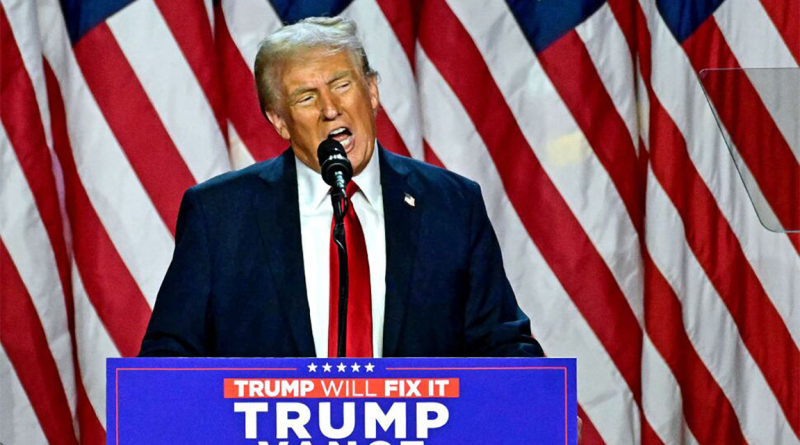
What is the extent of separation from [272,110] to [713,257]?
5.35 feet

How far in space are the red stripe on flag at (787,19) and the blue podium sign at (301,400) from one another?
2212 millimetres

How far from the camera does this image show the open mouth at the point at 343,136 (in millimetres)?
2238

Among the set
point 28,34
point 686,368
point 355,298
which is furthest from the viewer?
point 686,368

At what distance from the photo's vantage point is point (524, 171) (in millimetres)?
3406

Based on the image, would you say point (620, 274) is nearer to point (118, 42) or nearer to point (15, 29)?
point (118, 42)

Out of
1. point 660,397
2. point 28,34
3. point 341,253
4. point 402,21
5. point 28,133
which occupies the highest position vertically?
point 402,21

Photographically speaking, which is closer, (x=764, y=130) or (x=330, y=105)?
(x=330, y=105)

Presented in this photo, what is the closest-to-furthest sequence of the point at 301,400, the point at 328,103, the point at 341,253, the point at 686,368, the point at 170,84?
the point at 301,400
the point at 341,253
the point at 328,103
the point at 170,84
the point at 686,368

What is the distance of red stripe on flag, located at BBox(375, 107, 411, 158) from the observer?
3.30 meters

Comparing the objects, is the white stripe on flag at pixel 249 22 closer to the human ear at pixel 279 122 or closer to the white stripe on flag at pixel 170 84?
the white stripe on flag at pixel 170 84

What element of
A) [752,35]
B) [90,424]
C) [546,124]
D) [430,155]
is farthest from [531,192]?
[90,424]

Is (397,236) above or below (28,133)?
below

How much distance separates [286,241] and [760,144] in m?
0.94

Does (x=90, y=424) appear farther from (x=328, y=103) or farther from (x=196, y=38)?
(x=328, y=103)
